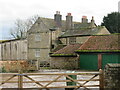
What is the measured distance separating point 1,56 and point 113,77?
34.8m

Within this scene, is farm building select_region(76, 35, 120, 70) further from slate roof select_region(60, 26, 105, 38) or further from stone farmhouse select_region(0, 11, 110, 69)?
stone farmhouse select_region(0, 11, 110, 69)

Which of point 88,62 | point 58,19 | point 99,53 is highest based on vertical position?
point 58,19

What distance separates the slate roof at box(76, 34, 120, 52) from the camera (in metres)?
28.7

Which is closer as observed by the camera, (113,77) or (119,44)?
(113,77)

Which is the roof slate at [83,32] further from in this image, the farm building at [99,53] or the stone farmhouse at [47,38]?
the farm building at [99,53]

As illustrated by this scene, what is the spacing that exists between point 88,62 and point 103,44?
3.19 m

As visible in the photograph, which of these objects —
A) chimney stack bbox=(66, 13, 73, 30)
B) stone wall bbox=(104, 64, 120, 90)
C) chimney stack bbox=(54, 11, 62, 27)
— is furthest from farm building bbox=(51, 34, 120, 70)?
stone wall bbox=(104, 64, 120, 90)

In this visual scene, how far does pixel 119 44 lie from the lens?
1152 inches

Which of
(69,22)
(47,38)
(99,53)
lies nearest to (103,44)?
(99,53)

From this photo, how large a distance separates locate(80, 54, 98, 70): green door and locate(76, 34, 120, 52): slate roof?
77 centimetres

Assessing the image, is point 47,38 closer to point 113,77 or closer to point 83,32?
point 83,32

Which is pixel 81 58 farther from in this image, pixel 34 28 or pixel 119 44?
pixel 34 28

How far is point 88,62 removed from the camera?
96.8 feet

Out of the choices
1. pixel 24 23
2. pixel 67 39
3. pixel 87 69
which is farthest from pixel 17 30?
pixel 87 69
